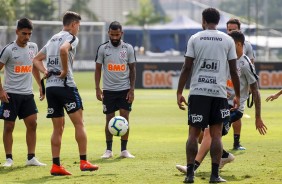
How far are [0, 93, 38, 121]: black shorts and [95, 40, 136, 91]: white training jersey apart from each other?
2111mm

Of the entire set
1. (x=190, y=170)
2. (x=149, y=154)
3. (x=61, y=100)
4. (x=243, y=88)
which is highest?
(x=243, y=88)

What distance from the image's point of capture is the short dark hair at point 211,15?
12188 mm

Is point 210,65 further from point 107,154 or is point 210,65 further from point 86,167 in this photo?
point 107,154

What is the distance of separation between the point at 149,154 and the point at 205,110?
14.4 ft

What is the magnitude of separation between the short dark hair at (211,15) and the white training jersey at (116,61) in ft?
15.6

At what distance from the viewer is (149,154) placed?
16.5m

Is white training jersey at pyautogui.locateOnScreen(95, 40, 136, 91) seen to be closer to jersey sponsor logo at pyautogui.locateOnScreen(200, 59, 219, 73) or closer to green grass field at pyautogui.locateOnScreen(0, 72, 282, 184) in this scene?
green grass field at pyautogui.locateOnScreen(0, 72, 282, 184)

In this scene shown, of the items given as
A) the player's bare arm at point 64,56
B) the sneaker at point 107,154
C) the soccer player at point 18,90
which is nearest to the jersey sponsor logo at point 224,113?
the player's bare arm at point 64,56

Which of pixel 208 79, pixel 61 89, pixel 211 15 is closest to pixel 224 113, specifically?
pixel 208 79

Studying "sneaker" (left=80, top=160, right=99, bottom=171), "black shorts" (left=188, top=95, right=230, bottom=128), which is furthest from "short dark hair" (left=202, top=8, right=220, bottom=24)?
"sneaker" (left=80, top=160, right=99, bottom=171)

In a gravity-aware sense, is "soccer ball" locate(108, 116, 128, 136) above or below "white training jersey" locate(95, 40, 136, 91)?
below

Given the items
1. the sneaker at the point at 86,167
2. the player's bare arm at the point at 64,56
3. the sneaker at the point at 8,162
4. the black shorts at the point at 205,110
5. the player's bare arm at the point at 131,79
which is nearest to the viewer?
the black shorts at the point at 205,110

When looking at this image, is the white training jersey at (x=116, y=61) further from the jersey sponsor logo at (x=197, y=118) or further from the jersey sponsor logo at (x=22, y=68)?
the jersey sponsor logo at (x=197, y=118)

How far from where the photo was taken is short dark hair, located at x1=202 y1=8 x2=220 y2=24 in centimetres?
1219
